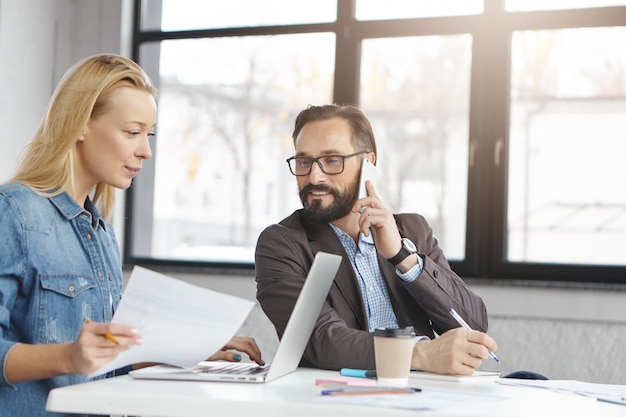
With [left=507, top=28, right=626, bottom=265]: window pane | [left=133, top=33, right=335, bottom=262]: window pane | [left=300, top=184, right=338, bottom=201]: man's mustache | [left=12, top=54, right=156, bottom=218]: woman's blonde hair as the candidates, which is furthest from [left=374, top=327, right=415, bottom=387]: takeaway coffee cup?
[left=133, top=33, right=335, bottom=262]: window pane

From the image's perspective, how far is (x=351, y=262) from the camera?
2.28 meters

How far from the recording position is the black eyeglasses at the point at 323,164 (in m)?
2.38

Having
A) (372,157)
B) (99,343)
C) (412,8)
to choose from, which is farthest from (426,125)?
(99,343)

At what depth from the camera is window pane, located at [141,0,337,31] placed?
14.2 ft

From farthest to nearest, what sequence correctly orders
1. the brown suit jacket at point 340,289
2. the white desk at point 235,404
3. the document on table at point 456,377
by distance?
the brown suit jacket at point 340,289
the document on table at point 456,377
the white desk at point 235,404

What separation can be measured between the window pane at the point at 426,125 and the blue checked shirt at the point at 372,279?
5.71 ft

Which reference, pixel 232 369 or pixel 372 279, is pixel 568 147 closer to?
pixel 372 279

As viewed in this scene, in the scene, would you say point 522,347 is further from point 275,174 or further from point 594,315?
point 275,174

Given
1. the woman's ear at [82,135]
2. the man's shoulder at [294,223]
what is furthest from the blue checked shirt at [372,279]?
the woman's ear at [82,135]

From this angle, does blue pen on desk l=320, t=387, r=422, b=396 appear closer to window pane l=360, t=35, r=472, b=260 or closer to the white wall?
the white wall

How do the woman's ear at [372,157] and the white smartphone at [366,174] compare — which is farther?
the woman's ear at [372,157]

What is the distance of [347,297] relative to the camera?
217 cm

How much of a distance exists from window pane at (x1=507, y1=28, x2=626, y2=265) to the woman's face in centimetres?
250

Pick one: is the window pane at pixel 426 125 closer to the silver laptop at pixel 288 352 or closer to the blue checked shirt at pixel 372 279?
the blue checked shirt at pixel 372 279
